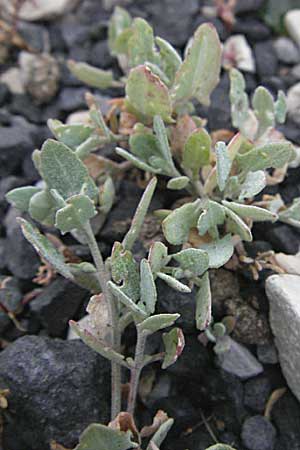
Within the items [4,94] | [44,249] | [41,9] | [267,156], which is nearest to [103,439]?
[44,249]

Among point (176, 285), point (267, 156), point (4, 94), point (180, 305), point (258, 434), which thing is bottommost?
point (258, 434)

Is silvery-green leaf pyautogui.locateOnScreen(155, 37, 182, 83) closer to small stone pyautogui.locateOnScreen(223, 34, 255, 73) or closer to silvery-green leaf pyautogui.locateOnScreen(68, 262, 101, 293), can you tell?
small stone pyautogui.locateOnScreen(223, 34, 255, 73)

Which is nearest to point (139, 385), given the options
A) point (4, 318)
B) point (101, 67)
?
point (4, 318)

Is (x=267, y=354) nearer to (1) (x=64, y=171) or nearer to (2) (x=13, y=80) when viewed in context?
(1) (x=64, y=171)

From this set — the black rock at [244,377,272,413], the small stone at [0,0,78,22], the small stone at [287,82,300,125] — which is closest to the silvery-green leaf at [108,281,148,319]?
the black rock at [244,377,272,413]

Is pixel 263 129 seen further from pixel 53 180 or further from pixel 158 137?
pixel 53 180

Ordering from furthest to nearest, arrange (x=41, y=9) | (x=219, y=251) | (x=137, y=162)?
(x=41, y=9), (x=137, y=162), (x=219, y=251)

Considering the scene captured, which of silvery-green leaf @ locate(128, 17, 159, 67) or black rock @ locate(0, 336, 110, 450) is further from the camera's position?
silvery-green leaf @ locate(128, 17, 159, 67)

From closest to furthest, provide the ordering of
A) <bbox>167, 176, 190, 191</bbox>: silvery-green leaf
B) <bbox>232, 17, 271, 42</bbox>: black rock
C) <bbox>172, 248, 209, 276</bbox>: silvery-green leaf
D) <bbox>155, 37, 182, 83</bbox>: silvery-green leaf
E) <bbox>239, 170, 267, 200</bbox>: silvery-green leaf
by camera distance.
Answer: <bbox>172, 248, 209, 276</bbox>: silvery-green leaf → <bbox>239, 170, 267, 200</bbox>: silvery-green leaf → <bbox>167, 176, 190, 191</bbox>: silvery-green leaf → <bbox>155, 37, 182, 83</bbox>: silvery-green leaf → <bbox>232, 17, 271, 42</bbox>: black rock
